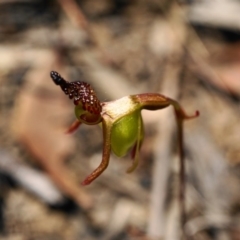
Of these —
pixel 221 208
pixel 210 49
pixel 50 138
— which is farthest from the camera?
pixel 210 49

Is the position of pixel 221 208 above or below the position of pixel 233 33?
below

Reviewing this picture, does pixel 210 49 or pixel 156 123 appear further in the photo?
pixel 210 49

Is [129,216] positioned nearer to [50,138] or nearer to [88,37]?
[50,138]

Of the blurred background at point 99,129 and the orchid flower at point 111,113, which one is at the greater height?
the orchid flower at point 111,113

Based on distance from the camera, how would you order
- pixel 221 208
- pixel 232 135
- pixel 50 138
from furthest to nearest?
pixel 232 135 < pixel 50 138 < pixel 221 208

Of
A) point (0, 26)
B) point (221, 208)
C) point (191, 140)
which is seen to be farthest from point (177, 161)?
point (0, 26)
